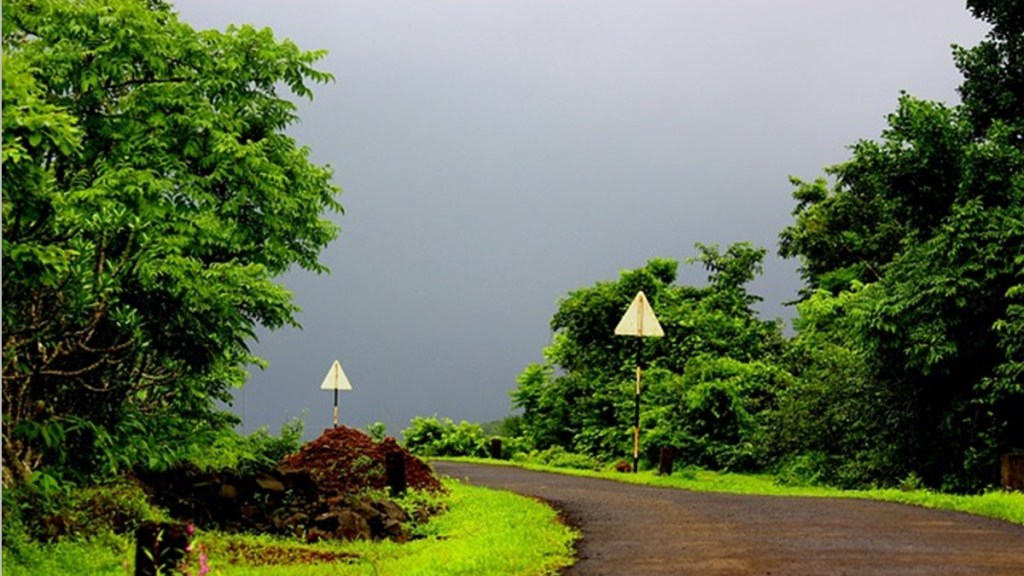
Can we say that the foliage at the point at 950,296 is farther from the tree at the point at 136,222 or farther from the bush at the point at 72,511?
the bush at the point at 72,511

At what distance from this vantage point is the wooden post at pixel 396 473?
59.5ft

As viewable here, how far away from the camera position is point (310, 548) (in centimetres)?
1303

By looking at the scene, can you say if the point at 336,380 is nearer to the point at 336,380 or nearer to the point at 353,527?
the point at 336,380

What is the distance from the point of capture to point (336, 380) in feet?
97.6

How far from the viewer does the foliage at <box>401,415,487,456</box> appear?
40312 mm

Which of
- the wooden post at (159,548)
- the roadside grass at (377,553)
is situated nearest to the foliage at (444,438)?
the roadside grass at (377,553)

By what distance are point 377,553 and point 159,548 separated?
5.42 m

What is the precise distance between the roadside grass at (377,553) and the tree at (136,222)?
35.6 inches

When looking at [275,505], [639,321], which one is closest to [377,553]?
[275,505]

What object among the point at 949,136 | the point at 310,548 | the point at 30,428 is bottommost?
the point at 310,548

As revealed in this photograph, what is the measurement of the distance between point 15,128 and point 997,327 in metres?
16.7

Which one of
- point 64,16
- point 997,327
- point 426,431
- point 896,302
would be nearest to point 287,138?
point 64,16

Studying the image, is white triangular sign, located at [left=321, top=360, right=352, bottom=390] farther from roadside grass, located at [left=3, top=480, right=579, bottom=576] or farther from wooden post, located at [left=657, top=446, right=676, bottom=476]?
roadside grass, located at [left=3, top=480, right=579, bottom=576]

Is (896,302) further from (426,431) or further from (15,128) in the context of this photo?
(426,431)
